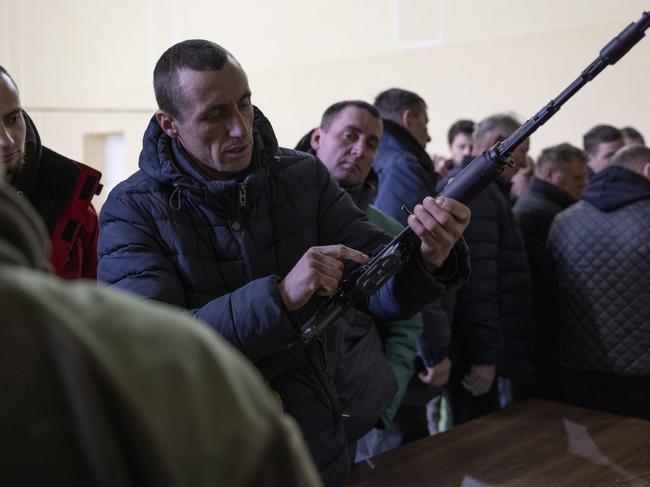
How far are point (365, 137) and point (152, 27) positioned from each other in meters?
7.82

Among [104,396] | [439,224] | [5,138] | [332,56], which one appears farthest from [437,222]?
[332,56]

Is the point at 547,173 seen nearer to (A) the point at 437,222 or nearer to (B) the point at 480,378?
(B) the point at 480,378

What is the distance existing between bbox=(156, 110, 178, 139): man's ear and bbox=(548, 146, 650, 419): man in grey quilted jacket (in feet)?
5.86

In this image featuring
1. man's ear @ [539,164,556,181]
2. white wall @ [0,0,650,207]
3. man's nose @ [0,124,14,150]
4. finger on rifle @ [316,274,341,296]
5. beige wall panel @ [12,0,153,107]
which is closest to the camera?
finger on rifle @ [316,274,341,296]

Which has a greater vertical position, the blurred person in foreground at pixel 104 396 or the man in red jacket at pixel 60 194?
the blurred person in foreground at pixel 104 396

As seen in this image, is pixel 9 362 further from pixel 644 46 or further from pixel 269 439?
pixel 644 46

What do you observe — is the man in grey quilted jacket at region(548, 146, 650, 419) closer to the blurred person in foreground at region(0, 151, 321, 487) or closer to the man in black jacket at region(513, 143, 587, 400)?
the man in black jacket at region(513, 143, 587, 400)

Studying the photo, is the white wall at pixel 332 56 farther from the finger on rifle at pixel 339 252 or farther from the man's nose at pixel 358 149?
the finger on rifle at pixel 339 252

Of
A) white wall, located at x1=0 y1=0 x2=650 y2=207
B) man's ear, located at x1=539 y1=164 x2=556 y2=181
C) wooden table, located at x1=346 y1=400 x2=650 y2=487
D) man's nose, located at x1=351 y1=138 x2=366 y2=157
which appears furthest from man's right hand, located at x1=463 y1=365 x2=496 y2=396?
white wall, located at x1=0 y1=0 x2=650 y2=207

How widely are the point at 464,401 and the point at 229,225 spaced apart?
1.75 m

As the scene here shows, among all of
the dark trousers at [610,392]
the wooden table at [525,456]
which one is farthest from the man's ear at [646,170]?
the wooden table at [525,456]

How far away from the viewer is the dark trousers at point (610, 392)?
2742 mm

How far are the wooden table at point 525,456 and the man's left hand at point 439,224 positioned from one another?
564 mm

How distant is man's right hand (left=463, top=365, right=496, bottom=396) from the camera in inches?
107
